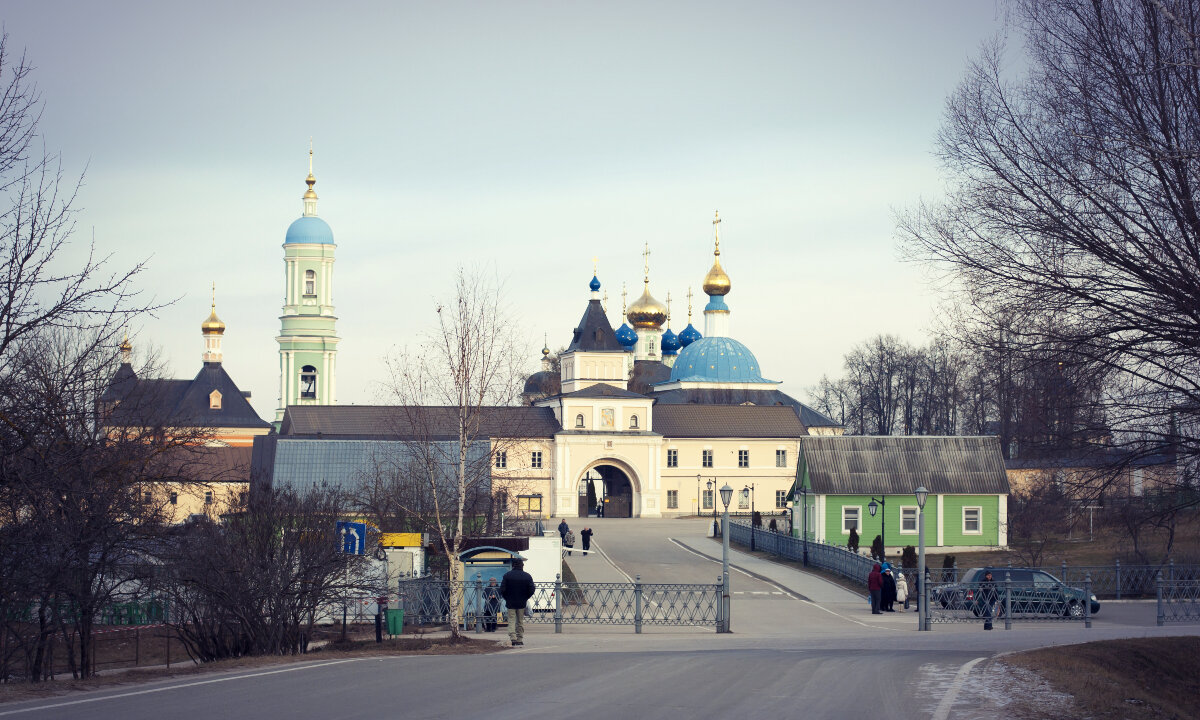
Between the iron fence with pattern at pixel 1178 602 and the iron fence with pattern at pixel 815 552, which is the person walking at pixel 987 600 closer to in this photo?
the iron fence with pattern at pixel 1178 602

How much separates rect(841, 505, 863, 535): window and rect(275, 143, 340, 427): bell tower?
4987 cm

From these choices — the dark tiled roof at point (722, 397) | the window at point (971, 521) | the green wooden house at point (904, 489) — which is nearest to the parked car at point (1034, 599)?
the green wooden house at point (904, 489)

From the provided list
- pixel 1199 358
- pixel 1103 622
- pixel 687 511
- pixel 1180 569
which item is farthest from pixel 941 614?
pixel 687 511

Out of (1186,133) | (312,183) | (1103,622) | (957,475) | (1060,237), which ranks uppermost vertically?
(312,183)

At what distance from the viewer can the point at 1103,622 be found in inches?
1069

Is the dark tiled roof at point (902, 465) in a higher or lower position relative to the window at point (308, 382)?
lower

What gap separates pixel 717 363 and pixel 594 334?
17.7 m

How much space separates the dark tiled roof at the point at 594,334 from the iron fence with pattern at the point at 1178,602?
180ft

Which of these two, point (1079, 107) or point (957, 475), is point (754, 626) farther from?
point (957, 475)

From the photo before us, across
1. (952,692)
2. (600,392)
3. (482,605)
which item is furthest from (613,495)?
(952,692)

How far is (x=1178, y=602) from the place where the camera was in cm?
2805

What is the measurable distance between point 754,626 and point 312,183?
2837 inches

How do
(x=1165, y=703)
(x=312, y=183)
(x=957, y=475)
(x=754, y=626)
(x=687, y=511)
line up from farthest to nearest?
(x=312, y=183) < (x=687, y=511) < (x=957, y=475) < (x=754, y=626) < (x=1165, y=703)

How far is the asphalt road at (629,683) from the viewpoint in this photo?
11516 mm
